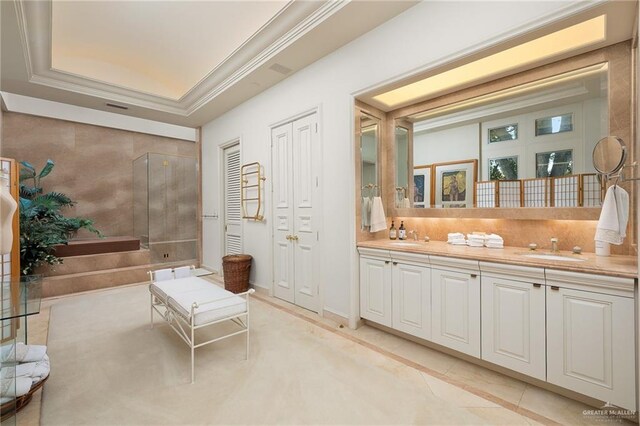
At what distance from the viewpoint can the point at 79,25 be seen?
347 centimetres

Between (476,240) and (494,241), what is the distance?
142mm

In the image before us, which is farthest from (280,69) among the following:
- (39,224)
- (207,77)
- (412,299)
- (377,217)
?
(39,224)

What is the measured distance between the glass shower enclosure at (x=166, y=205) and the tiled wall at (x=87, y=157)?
9.9 inches

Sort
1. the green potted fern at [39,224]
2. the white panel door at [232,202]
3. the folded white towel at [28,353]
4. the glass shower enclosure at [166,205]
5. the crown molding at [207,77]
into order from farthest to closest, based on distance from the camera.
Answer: the glass shower enclosure at [166,205], the white panel door at [232,202], the green potted fern at [39,224], the crown molding at [207,77], the folded white towel at [28,353]

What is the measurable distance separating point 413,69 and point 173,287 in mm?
3013

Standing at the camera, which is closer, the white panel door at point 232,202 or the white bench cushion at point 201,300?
the white bench cushion at point 201,300

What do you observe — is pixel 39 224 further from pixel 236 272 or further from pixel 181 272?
pixel 236 272

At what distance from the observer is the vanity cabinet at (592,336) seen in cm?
161

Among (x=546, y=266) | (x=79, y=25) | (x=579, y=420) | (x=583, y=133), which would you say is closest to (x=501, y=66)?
(x=583, y=133)

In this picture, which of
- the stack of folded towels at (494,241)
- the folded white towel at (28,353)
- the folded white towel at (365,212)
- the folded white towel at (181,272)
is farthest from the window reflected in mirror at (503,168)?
the folded white towel at (28,353)

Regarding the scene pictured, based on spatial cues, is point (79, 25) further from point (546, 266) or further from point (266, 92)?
point (546, 266)

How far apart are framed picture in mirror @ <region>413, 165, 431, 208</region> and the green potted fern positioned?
4855 mm

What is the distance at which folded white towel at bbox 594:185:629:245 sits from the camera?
1818 millimetres

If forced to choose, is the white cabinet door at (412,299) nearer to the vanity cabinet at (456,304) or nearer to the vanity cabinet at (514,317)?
the vanity cabinet at (456,304)
